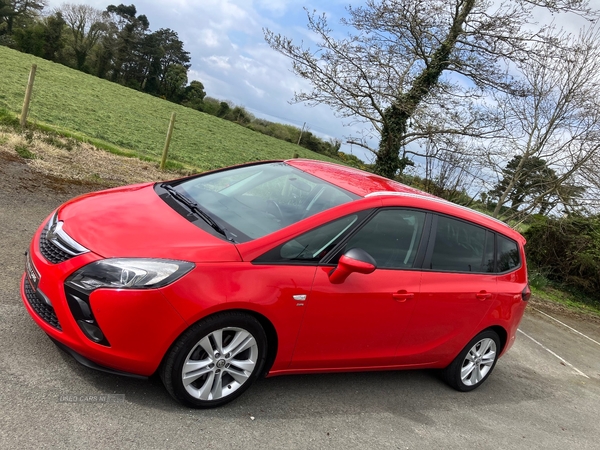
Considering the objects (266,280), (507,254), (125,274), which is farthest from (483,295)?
(125,274)

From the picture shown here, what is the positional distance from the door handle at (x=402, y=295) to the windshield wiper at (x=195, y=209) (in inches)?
55.2

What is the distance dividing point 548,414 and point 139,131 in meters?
24.8

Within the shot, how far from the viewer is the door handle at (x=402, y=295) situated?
13.0ft

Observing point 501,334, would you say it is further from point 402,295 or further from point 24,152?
point 24,152

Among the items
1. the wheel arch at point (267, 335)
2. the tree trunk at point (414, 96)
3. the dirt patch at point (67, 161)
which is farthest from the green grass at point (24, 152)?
the wheel arch at point (267, 335)

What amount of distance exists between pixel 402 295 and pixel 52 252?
8.30ft

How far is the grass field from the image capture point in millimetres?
A: 19500

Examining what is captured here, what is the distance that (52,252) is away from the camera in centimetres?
327

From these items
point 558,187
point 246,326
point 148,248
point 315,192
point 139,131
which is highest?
point 558,187

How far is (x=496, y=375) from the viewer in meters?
5.89

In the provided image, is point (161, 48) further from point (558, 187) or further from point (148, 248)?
point (148, 248)

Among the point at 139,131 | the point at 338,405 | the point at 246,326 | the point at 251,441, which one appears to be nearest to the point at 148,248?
the point at 246,326

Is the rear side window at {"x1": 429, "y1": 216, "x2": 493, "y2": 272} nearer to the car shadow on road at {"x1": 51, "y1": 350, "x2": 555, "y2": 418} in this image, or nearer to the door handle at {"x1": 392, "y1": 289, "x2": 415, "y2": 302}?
the door handle at {"x1": 392, "y1": 289, "x2": 415, "y2": 302}

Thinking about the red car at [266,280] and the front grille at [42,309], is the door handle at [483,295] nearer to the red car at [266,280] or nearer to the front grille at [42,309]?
the red car at [266,280]
